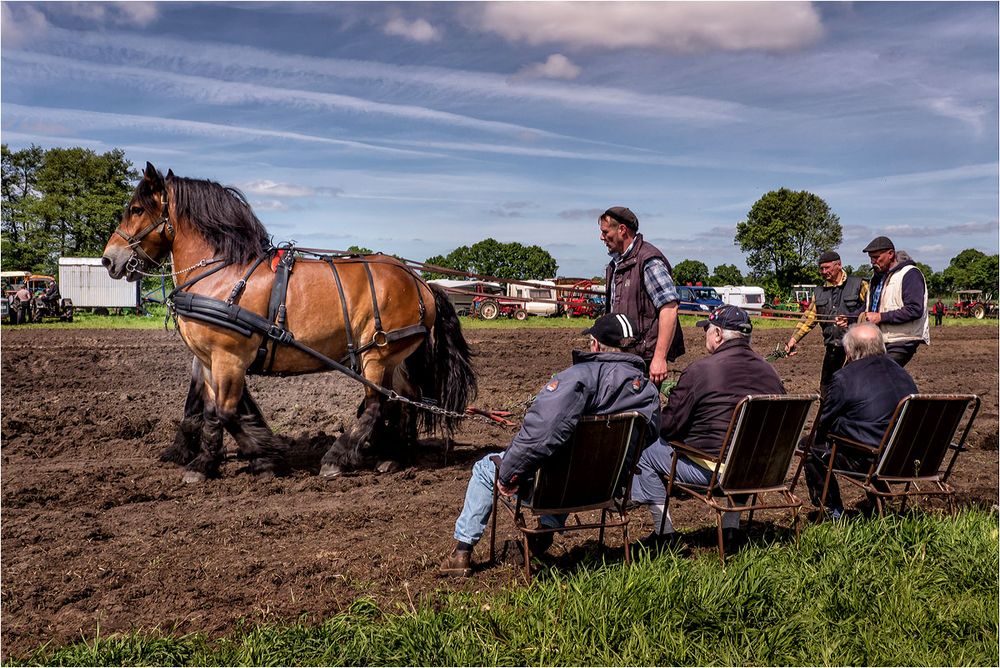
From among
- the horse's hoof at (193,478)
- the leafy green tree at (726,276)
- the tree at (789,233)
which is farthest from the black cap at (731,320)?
the leafy green tree at (726,276)

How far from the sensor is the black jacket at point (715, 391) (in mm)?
4133

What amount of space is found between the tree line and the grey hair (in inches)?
378

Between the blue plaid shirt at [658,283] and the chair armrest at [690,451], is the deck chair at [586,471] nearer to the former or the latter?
the chair armrest at [690,451]

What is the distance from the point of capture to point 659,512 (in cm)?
432

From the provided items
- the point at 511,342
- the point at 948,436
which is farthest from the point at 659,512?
the point at 511,342

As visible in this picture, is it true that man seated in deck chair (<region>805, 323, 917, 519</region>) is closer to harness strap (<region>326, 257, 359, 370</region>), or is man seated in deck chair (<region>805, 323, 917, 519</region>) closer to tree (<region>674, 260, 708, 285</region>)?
harness strap (<region>326, 257, 359, 370</region>)

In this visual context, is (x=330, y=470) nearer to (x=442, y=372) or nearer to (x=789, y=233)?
(x=442, y=372)

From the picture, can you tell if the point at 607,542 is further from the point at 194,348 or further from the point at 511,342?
the point at 511,342

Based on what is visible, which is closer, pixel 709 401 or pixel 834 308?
pixel 709 401

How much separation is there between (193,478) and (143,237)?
1985 mm

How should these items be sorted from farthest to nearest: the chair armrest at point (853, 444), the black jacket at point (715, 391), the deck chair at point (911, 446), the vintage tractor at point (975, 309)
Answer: the vintage tractor at point (975, 309) → the chair armrest at point (853, 444) → the deck chair at point (911, 446) → the black jacket at point (715, 391)

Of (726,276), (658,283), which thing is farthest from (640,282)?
(726,276)

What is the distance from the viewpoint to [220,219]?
248 inches

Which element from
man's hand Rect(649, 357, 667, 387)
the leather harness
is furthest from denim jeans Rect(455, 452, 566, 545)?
the leather harness
